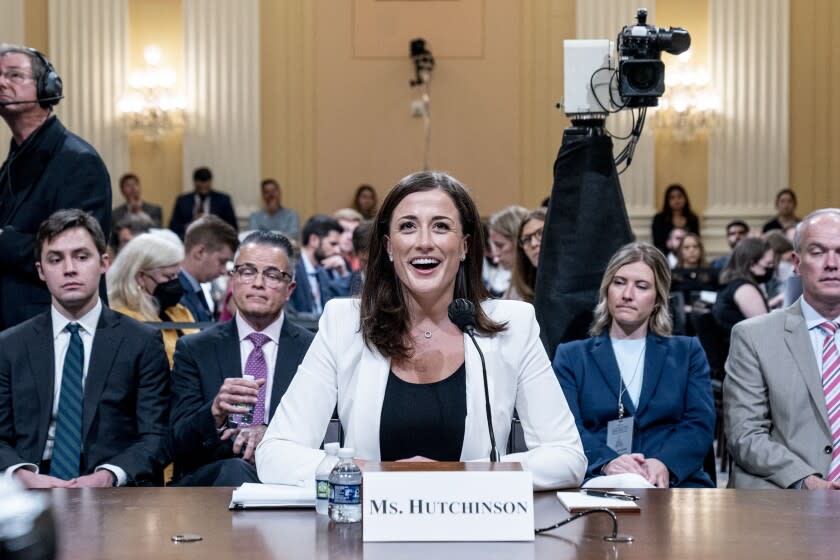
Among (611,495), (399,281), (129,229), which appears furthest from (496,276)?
(611,495)

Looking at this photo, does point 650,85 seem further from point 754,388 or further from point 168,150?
point 168,150

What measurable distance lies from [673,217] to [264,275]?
8.45 meters

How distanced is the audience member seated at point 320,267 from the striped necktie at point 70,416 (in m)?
3.42

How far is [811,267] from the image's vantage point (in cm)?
378

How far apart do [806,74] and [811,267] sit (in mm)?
9233

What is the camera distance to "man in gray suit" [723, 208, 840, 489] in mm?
3691

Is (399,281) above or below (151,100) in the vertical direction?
below

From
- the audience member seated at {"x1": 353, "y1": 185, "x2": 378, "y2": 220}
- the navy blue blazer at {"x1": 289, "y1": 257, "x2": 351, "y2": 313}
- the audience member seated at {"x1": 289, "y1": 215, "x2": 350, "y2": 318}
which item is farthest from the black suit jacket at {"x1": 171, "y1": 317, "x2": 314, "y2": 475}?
the audience member seated at {"x1": 353, "y1": 185, "x2": 378, "y2": 220}

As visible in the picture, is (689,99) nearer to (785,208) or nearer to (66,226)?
(785,208)

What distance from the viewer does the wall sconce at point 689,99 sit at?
12109 millimetres

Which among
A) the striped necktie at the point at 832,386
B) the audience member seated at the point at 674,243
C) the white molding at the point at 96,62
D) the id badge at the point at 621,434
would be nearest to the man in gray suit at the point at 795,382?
the striped necktie at the point at 832,386

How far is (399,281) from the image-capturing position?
2.98 m

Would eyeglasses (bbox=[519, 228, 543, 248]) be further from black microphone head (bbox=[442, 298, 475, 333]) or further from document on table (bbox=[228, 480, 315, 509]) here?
document on table (bbox=[228, 480, 315, 509])

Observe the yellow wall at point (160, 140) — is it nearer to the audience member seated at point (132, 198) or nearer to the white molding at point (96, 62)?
the white molding at point (96, 62)
